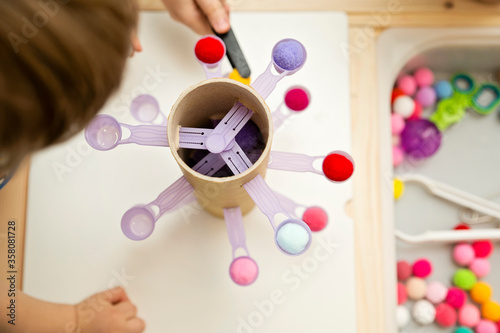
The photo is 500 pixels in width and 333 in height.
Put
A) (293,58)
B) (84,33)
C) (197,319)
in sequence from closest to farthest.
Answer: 1. (84,33)
2. (293,58)
3. (197,319)

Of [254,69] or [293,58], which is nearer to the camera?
[293,58]

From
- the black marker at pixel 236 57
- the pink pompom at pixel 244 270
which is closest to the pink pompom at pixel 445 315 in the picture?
the pink pompom at pixel 244 270

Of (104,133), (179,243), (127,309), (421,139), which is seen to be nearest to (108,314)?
(127,309)

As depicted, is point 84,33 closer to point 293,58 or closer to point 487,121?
point 293,58

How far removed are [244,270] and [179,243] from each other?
14cm

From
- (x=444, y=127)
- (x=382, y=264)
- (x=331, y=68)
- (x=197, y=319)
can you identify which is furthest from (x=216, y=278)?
(x=444, y=127)

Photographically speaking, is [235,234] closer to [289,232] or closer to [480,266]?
[289,232]

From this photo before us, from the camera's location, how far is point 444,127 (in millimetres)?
762

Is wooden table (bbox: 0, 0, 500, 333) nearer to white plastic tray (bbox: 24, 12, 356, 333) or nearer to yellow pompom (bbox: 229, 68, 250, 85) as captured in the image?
white plastic tray (bbox: 24, 12, 356, 333)

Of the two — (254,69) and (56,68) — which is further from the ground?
(254,69)

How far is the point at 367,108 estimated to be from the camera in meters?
0.64

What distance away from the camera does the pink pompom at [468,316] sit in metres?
0.71

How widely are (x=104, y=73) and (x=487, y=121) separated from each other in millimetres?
715

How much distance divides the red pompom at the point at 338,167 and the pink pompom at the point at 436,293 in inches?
16.1
